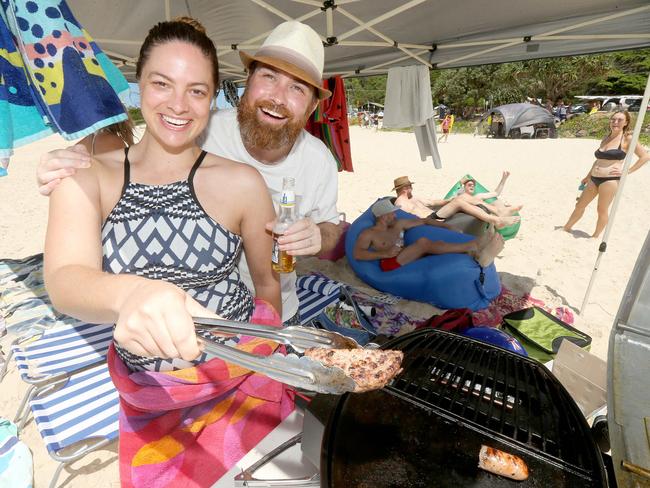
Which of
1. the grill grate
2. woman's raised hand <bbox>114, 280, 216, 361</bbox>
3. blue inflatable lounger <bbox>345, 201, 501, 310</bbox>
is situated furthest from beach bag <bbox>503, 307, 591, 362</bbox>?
woman's raised hand <bbox>114, 280, 216, 361</bbox>

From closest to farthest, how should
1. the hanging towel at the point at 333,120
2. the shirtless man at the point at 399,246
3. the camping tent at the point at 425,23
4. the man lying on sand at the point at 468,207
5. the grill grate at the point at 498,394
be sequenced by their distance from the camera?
the grill grate at the point at 498,394
the camping tent at the point at 425,23
the shirtless man at the point at 399,246
the man lying on sand at the point at 468,207
the hanging towel at the point at 333,120

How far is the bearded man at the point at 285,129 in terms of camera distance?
2.23 m

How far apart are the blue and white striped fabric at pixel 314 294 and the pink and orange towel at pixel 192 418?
200 cm

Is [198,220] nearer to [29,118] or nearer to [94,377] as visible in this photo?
[29,118]

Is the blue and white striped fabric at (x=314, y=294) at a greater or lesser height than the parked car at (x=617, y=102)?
lesser

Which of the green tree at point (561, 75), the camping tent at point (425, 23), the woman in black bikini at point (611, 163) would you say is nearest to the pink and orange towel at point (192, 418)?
the camping tent at point (425, 23)

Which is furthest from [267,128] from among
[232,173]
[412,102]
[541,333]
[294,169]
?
[412,102]

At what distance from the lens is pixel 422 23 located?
4.40 metres

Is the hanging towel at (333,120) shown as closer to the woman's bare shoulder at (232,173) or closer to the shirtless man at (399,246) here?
the shirtless man at (399,246)

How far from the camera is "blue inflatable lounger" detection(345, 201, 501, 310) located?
4.19 metres

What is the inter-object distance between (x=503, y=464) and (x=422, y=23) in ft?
15.6

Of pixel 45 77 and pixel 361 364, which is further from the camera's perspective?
pixel 45 77

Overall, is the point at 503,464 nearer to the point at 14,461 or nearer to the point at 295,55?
the point at 295,55

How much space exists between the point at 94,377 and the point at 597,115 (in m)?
30.2
